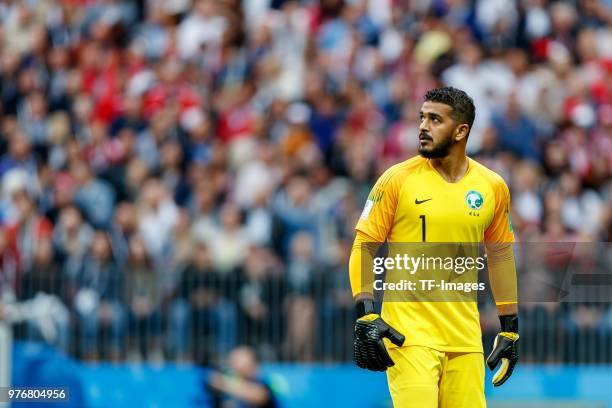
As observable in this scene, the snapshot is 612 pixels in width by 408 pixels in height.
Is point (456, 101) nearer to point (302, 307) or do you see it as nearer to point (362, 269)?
point (362, 269)

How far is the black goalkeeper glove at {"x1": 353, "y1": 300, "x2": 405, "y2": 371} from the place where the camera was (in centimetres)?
903

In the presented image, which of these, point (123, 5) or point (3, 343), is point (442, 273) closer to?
point (3, 343)

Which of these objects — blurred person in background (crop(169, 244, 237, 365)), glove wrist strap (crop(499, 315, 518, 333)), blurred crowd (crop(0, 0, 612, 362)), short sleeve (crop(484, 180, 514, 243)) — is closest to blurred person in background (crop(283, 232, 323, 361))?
blurred crowd (crop(0, 0, 612, 362))

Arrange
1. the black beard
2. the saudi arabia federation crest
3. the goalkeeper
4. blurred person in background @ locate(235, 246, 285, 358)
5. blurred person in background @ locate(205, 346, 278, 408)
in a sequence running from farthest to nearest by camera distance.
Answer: blurred person in background @ locate(235, 246, 285, 358) < blurred person in background @ locate(205, 346, 278, 408) < the saudi arabia federation crest < the black beard < the goalkeeper

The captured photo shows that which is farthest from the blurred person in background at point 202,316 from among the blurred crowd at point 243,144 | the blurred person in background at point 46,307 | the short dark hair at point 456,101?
the short dark hair at point 456,101

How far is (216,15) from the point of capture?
20031mm

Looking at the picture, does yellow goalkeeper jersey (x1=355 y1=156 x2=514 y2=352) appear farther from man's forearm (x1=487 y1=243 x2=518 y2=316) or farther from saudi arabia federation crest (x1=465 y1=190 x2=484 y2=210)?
man's forearm (x1=487 y1=243 x2=518 y2=316)

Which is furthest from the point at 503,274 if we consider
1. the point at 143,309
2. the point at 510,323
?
the point at 143,309

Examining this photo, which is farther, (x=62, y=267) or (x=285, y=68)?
(x=285, y=68)

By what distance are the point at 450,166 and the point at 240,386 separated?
6.48 metres

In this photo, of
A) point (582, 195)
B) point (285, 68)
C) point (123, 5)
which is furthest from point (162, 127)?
point (582, 195)

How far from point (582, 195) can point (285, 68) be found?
14.7ft

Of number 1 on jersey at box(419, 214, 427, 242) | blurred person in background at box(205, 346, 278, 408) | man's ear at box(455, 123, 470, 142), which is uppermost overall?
man's ear at box(455, 123, 470, 142)

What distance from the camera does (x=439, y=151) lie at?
30.4 ft
